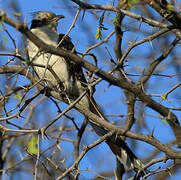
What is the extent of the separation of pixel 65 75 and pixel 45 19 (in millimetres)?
1322

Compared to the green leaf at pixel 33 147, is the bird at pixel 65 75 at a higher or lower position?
higher

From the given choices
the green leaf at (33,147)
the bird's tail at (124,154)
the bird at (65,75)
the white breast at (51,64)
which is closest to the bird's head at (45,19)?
the bird at (65,75)

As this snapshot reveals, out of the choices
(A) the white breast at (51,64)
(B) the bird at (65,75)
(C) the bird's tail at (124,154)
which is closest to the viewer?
(C) the bird's tail at (124,154)

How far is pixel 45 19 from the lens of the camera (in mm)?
5262

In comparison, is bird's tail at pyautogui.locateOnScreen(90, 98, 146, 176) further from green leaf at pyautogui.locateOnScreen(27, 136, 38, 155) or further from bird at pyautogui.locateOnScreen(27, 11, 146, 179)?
green leaf at pyautogui.locateOnScreen(27, 136, 38, 155)

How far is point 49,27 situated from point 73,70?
1062mm

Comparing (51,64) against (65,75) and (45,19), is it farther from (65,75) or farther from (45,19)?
(45,19)

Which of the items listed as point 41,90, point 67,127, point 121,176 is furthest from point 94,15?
point 67,127

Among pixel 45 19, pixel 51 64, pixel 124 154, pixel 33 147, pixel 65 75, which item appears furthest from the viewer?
pixel 45 19

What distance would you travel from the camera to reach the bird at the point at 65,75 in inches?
155

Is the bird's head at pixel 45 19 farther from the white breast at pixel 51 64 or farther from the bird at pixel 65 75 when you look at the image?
the white breast at pixel 51 64

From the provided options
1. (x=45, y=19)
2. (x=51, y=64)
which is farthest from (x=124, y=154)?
(x=45, y=19)

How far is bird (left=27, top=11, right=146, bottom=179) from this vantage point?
12.9ft

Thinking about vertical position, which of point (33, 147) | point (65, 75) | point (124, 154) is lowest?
point (33, 147)
